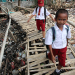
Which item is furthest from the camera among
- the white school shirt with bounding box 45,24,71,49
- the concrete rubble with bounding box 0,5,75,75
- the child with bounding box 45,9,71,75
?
the concrete rubble with bounding box 0,5,75,75

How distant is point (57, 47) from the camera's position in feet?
5.38

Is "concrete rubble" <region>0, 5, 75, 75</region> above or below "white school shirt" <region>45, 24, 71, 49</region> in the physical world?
below

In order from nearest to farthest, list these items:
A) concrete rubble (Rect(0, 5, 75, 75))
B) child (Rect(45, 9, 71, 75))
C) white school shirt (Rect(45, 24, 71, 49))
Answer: child (Rect(45, 9, 71, 75)), white school shirt (Rect(45, 24, 71, 49)), concrete rubble (Rect(0, 5, 75, 75))

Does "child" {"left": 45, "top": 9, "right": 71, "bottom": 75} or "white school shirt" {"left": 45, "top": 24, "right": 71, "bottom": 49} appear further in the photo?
"white school shirt" {"left": 45, "top": 24, "right": 71, "bottom": 49}

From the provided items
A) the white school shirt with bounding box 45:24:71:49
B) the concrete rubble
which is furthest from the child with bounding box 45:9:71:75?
the concrete rubble

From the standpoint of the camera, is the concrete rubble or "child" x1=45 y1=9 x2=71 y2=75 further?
the concrete rubble

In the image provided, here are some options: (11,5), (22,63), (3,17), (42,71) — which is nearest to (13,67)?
(22,63)

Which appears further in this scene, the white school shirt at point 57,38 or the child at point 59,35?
the white school shirt at point 57,38

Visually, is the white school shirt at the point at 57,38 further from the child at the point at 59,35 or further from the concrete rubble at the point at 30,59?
the concrete rubble at the point at 30,59

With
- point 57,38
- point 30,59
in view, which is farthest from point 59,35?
point 30,59

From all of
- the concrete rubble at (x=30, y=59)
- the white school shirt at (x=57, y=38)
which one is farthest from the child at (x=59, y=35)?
the concrete rubble at (x=30, y=59)

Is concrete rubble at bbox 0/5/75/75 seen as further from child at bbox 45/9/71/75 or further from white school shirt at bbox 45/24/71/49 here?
white school shirt at bbox 45/24/71/49

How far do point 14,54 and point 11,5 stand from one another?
343 inches

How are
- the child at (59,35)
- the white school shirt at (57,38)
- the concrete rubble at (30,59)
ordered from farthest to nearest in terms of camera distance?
1. the concrete rubble at (30,59)
2. the white school shirt at (57,38)
3. the child at (59,35)
